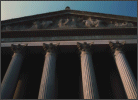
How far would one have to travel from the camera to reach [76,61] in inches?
650

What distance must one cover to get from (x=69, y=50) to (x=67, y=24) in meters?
3.95

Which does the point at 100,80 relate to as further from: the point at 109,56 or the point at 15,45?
the point at 15,45

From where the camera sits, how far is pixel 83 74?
1162 cm

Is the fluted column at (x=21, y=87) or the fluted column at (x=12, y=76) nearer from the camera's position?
the fluted column at (x=12, y=76)

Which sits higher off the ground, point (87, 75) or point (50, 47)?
point (50, 47)

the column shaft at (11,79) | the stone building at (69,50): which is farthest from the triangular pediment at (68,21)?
the column shaft at (11,79)

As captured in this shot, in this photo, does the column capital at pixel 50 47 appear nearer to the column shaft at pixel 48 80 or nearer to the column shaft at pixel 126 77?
the column shaft at pixel 48 80

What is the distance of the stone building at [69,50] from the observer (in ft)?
45.1

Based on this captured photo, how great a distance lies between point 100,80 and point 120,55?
4.89m

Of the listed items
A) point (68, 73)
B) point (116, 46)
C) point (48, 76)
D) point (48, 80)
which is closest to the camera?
point (48, 80)

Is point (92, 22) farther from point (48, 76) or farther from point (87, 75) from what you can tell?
point (48, 76)

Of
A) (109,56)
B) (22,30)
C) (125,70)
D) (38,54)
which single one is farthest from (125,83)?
(22,30)

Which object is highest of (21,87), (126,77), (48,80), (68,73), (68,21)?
(68,21)

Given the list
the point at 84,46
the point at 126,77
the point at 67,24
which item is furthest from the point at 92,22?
the point at 126,77
